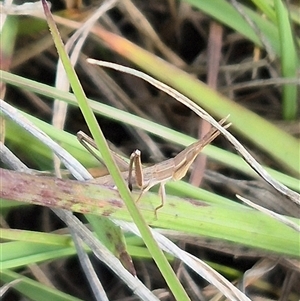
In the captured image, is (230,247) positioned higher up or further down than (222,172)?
further down

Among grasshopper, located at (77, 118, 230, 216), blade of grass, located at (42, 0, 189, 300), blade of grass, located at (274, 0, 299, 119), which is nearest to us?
blade of grass, located at (42, 0, 189, 300)

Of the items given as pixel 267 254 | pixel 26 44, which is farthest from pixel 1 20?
pixel 267 254

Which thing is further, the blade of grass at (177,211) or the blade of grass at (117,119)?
the blade of grass at (117,119)

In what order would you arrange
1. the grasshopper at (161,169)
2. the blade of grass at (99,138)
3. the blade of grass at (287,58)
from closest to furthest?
1. the blade of grass at (99,138)
2. the grasshopper at (161,169)
3. the blade of grass at (287,58)

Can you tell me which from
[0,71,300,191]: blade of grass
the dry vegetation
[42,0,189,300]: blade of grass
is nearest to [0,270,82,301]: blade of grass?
the dry vegetation

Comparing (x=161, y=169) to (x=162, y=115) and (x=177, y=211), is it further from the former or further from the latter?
(x=162, y=115)

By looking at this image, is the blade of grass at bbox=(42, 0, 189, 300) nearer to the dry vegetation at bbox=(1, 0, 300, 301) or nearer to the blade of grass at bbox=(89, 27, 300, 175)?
the dry vegetation at bbox=(1, 0, 300, 301)

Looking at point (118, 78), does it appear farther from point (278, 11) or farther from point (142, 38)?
point (278, 11)

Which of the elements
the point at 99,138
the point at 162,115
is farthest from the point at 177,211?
the point at 162,115

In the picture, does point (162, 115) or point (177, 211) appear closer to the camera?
point (177, 211)

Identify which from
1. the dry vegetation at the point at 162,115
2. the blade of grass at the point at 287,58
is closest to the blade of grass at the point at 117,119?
the dry vegetation at the point at 162,115

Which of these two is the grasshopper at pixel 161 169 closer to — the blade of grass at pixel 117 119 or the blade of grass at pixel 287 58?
the blade of grass at pixel 117 119
